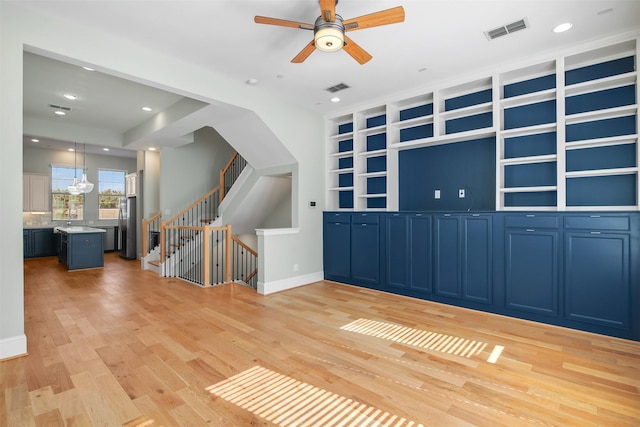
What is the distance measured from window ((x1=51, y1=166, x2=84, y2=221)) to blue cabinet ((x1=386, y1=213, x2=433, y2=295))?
1012 centimetres

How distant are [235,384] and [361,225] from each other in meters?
3.51

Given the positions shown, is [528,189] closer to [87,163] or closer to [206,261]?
[206,261]

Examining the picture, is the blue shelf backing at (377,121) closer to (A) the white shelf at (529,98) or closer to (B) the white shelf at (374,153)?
(B) the white shelf at (374,153)

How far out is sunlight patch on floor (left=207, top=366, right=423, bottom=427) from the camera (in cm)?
201

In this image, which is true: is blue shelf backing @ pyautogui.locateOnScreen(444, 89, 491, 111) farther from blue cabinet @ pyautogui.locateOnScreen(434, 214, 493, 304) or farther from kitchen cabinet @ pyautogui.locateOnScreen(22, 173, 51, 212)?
kitchen cabinet @ pyautogui.locateOnScreen(22, 173, 51, 212)

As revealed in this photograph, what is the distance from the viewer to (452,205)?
194 inches

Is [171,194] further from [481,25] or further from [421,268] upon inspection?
[481,25]

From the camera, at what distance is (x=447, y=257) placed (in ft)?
14.8

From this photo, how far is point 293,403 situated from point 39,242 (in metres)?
10.5

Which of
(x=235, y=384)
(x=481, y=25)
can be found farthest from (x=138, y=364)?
(x=481, y=25)

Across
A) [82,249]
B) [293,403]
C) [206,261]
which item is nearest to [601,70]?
[293,403]

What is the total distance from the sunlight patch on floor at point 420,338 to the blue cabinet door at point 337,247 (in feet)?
6.29

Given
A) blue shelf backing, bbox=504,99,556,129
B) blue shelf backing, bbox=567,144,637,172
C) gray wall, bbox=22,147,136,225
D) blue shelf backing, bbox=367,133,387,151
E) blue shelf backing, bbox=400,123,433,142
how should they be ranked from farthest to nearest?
gray wall, bbox=22,147,136,225, blue shelf backing, bbox=367,133,387,151, blue shelf backing, bbox=400,123,433,142, blue shelf backing, bbox=504,99,556,129, blue shelf backing, bbox=567,144,637,172

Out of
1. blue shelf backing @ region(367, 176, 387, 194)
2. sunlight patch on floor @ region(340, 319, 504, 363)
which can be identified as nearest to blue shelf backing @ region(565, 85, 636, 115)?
blue shelf backing @ region(367, 176, 387, 194)
